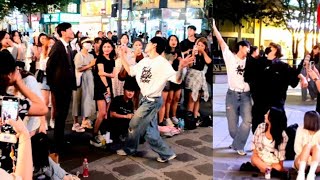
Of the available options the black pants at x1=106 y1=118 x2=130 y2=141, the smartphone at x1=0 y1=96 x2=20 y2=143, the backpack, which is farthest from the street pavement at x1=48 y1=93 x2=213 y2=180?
the smartphone at x1=0 y1=96 x2=20 y2=143

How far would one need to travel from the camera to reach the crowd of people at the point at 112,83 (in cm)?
346

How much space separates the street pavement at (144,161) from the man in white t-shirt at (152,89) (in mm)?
165

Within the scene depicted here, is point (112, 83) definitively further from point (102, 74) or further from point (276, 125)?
point (276, 125)

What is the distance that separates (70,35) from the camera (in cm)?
362

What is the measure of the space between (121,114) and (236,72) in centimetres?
118

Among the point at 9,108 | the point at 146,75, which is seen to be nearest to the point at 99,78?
the point at 146,75

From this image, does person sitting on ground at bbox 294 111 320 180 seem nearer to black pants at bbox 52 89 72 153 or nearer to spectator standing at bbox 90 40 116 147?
spectator standing at bbox 90 40 116 147

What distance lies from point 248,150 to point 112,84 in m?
1.55

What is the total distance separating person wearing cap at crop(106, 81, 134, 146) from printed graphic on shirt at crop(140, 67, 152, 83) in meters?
0.63

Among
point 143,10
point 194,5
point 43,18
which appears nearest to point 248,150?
point 143,10

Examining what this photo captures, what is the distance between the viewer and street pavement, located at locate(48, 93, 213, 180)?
337 cm

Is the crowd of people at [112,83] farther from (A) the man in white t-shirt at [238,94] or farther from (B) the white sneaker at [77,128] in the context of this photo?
(A) the man in white t-shirt at [238,94]

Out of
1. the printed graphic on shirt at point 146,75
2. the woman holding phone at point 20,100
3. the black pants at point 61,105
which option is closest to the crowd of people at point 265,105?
the printed graphic on shirt at point 146,75

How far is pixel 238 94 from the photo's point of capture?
3.93 metres
